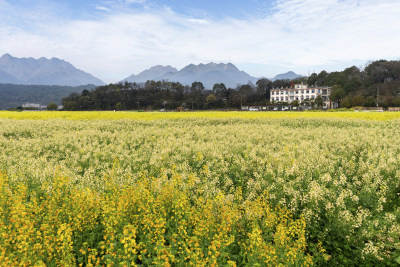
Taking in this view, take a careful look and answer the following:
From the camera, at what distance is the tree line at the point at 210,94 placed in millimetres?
113562

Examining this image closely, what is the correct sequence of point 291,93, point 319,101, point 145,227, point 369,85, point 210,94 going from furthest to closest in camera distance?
point 291,93 < point 210,94 < point 369,85 < point 319,101 < point 145,227

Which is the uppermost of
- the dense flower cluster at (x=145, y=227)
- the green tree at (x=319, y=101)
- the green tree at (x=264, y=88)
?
the green tree at (x=264, y=88)

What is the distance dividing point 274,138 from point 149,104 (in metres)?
122

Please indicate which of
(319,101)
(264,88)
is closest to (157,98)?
(264,88)

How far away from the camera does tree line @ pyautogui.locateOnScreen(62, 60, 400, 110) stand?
11356 cm

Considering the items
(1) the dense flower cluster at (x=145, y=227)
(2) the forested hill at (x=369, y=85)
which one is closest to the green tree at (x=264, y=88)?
(2) the forested hill at (x=369, y=85)

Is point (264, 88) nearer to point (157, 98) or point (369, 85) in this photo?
point (369, 85)

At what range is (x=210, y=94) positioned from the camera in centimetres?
13688

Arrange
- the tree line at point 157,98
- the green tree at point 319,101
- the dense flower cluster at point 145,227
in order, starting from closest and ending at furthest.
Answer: the dense flower cluster at point 145,227
the green tree at point 319,101
the tree line at point 157,98

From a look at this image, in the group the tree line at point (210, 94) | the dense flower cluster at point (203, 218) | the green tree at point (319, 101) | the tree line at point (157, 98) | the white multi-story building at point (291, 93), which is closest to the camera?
the dense flower cluster at point (203, 218)

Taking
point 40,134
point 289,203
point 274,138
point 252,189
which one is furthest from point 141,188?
point 40,134

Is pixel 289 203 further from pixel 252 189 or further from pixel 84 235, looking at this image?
pixel 84 235

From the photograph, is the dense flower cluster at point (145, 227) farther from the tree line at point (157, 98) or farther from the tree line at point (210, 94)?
the tree line at point (157, 98)

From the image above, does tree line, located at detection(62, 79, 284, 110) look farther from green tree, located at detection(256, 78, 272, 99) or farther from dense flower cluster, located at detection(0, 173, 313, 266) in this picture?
dense flower cluster, located at detection(0, 173, 313, 266)
